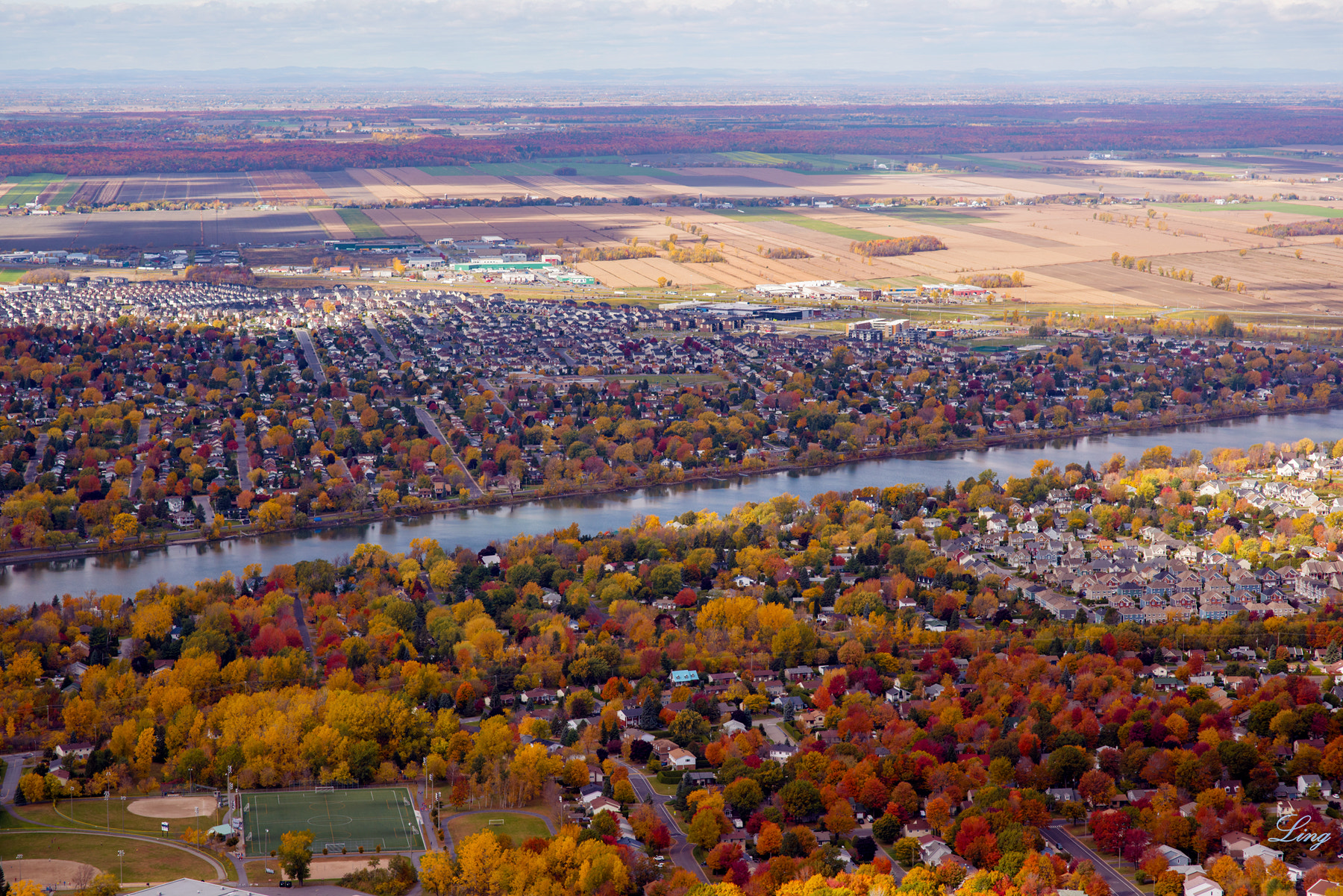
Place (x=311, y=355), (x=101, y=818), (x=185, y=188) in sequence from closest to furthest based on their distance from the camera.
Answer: (x=101, y=818)
(x=311, y=355)
(x=185, y=188)

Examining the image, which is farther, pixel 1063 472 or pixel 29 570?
pixel 1063 472

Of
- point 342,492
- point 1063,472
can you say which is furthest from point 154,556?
point 1063,472

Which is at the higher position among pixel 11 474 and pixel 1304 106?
pixel 1304 106

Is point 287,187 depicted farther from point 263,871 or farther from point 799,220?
point 263,871

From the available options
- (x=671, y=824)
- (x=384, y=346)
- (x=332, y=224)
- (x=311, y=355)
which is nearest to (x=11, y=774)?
(x=671, y=824)

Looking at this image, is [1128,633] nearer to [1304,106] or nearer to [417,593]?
[417,593]

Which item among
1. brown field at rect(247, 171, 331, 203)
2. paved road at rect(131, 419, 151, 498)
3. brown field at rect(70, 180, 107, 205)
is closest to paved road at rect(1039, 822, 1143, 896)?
paved road at rect(131, 419, 151, 498)

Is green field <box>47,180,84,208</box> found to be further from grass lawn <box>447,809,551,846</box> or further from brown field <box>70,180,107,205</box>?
grass lawn <box>447,809,551,846</box>

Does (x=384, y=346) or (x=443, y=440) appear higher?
(x=384, y=346)
